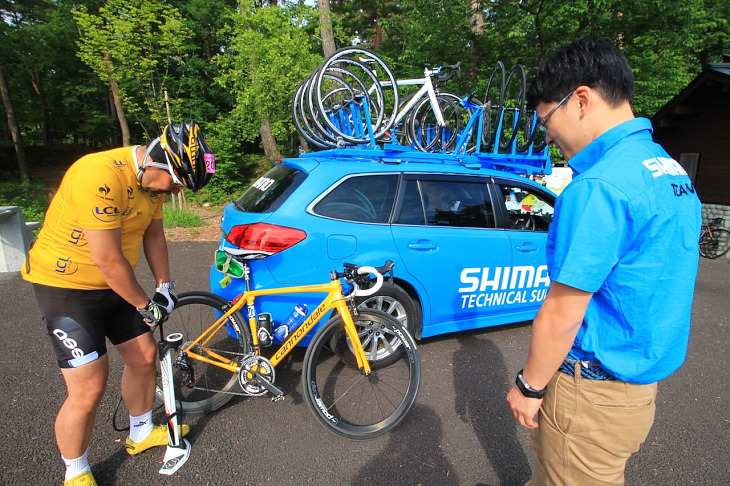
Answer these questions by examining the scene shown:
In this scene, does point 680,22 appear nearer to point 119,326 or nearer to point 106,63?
point 119,326

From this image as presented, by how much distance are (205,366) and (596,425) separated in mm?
2929

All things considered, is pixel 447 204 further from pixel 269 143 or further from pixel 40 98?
pixel 40 98

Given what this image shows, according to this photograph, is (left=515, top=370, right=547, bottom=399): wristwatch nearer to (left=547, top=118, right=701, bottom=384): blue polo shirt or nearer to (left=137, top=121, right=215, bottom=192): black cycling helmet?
(left=547, top=118, right=701, bottom=384): blue polo shirt

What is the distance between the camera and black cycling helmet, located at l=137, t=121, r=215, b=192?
209cm

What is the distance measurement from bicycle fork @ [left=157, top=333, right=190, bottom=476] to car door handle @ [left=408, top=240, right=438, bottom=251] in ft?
6.23

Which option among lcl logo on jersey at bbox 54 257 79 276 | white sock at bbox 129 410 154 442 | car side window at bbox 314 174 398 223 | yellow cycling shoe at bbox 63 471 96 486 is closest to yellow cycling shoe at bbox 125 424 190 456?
Answer: white sock at bbox 129 410 154 442

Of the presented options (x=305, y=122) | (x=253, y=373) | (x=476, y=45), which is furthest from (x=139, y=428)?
(x=476, y=45)

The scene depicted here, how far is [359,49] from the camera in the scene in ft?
14.1

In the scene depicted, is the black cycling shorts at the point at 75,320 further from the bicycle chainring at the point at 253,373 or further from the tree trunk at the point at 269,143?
the tree trunk at the point at 269,143

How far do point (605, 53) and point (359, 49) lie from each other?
3473 mm

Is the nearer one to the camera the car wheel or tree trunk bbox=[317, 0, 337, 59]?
the car wheel

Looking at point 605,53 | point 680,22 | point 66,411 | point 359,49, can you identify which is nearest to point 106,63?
point 359,49

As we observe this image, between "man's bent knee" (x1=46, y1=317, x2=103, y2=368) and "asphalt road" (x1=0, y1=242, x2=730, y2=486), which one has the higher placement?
"man's bent knee" (x1=46, y1=317, x2=103, y2=368)

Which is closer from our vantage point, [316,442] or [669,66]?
[316,442]
